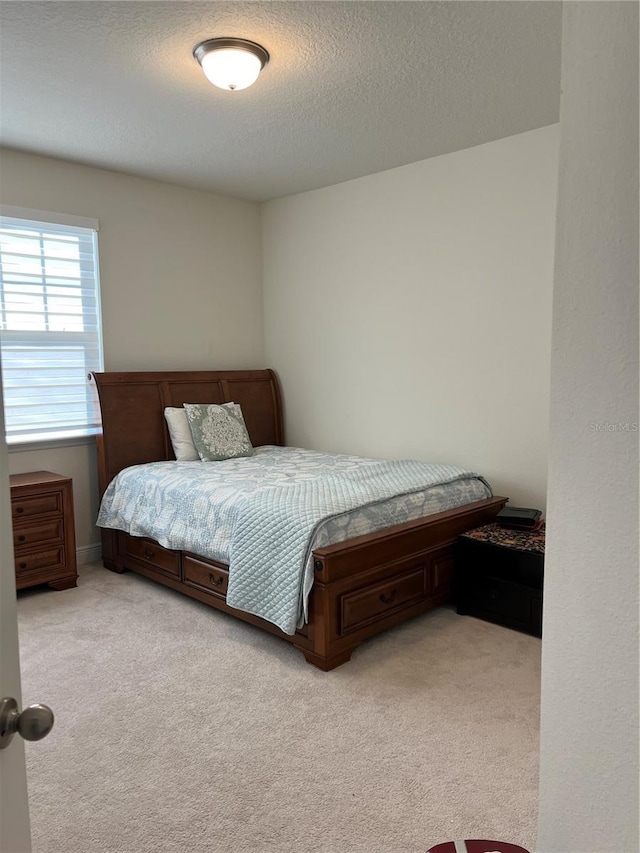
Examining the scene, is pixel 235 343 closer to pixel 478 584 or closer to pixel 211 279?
pixel 211 279

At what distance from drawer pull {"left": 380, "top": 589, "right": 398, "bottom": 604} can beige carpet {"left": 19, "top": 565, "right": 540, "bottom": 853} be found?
19 cm

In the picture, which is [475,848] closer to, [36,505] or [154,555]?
[154,555]

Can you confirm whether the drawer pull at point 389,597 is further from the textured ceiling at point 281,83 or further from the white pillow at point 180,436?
the textured ceiling at point 281,83

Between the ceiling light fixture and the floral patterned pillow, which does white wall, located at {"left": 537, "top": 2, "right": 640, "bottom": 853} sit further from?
the floral patterned pillow

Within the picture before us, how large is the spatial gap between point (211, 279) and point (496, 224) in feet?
7.33

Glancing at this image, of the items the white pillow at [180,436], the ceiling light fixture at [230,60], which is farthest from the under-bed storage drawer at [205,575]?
the ceiling light fixture at [230,60]

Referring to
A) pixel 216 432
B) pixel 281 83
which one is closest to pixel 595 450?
pixel 281 83

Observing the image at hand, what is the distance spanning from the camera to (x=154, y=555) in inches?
150

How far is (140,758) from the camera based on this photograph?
2145 mm

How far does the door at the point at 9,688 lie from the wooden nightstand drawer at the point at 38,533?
3052 mm

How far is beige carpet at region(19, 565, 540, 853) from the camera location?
1814 millimetres

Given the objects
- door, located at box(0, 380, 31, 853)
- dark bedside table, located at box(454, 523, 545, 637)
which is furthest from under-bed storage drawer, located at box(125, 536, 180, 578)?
door, located at box(0, 380, 31, 853)

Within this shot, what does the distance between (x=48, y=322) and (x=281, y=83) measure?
216 centimetres

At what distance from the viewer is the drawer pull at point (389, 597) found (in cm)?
300
